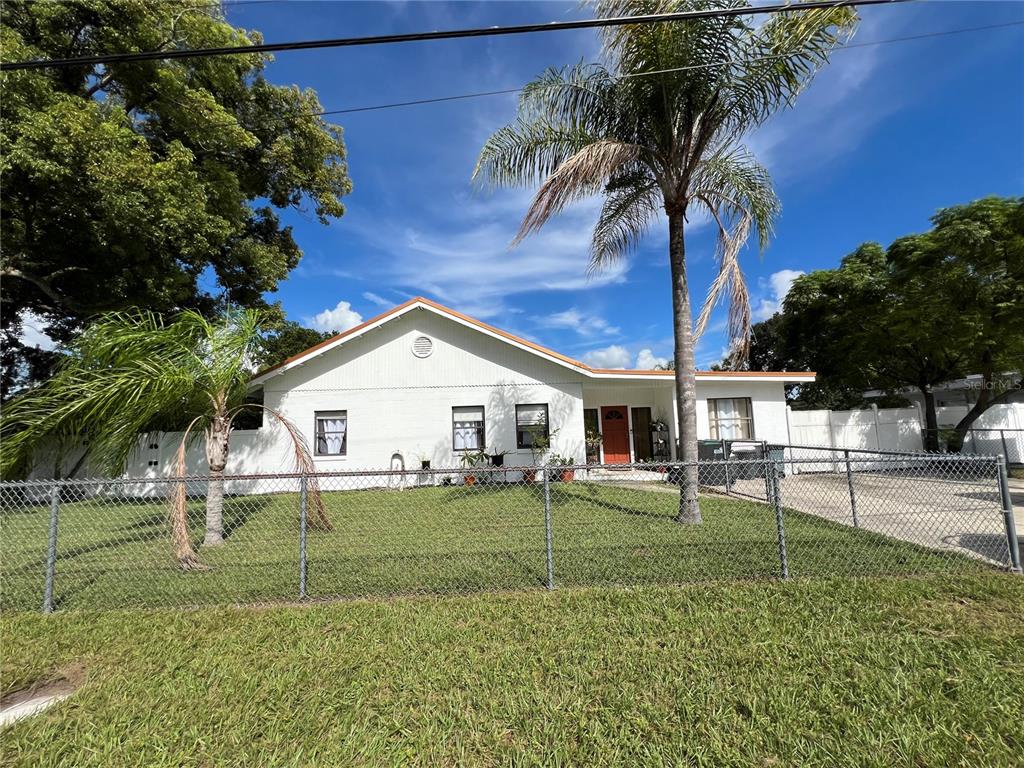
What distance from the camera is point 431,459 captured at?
13.0m

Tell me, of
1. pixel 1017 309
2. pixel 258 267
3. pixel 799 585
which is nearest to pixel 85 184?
pixel 258 267

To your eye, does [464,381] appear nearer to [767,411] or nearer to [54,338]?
[767,411]

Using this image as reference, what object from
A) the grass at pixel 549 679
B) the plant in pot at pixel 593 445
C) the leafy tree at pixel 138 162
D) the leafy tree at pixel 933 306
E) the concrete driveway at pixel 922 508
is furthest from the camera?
the plant in pot at pixel 593 445

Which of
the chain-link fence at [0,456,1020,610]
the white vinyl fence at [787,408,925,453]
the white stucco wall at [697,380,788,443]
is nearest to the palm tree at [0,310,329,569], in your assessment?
the chain-link fence at [0,456,1020,610]

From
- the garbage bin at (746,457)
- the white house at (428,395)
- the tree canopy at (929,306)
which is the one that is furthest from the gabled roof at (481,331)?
the tree canopy at (929,306)

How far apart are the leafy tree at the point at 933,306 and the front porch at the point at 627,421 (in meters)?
8.77

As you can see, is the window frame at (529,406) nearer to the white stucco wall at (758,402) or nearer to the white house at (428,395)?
the white house at (428,395)

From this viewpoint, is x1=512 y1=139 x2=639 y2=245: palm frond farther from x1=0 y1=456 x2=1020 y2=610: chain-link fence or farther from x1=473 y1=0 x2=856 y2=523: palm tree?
x1=0 y1=456 x2=1020 y2=610: chain-link fence

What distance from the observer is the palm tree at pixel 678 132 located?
6582mm

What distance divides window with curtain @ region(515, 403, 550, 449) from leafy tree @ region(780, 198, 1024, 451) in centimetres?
1268

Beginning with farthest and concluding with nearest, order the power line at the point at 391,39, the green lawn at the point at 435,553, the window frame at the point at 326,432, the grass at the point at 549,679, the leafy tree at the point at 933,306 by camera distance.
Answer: the leafy tree at the point at 933,306
the window frame at the point at 326,432
the green lawn at the point at 435,553
the power line at the point at 391,39
the grass at the point at 549,679

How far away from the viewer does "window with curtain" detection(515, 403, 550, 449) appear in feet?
43.0

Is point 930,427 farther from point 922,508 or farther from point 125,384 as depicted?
point 125,384

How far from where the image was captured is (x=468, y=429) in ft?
43.2
